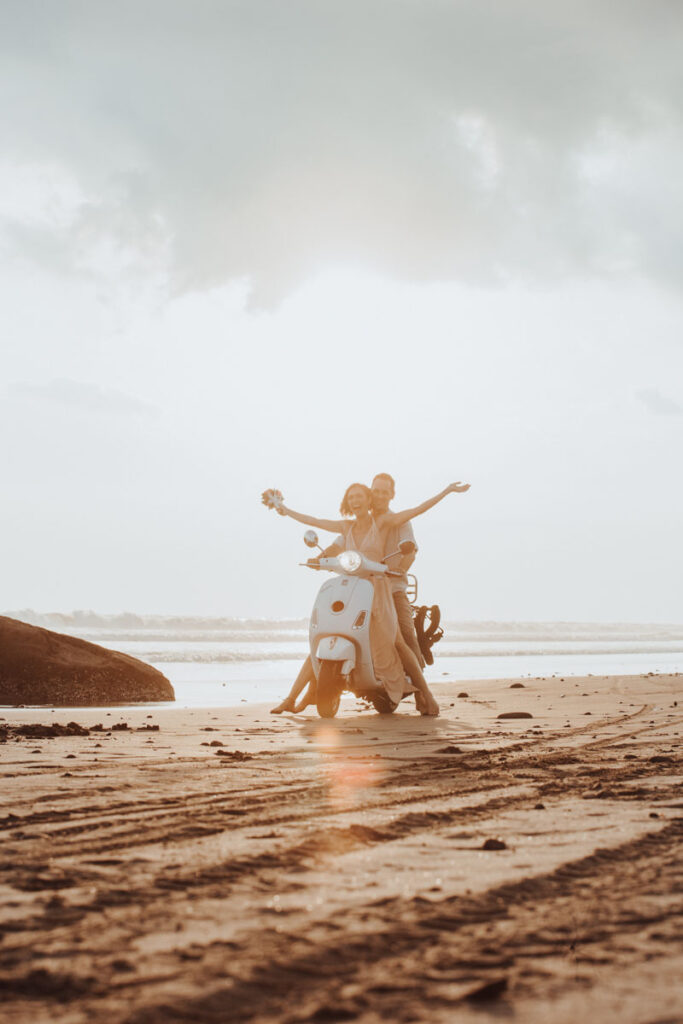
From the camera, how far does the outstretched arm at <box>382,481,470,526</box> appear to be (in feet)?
25.5

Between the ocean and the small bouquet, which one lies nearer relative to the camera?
the small bouquet

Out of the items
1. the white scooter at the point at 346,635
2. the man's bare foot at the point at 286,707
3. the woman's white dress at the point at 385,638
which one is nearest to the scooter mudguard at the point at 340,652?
the white scooter at the point at 346,635

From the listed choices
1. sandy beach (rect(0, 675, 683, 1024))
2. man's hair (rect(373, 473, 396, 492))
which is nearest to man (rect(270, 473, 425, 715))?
man's hair (rect(373, 473, 396, 492))

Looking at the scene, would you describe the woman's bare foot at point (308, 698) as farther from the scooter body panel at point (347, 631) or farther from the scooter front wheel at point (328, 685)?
the scooter front wheel at point (328, 685)

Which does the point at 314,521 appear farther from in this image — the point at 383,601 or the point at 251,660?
the point at 251,660

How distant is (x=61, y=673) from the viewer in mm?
9000

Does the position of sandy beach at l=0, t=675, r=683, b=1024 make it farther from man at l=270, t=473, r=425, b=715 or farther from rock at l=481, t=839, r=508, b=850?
man at l=270, t=473, r=425, b=715

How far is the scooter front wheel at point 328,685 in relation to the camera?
7.50m

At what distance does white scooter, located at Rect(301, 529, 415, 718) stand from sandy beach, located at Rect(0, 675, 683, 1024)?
2.91m

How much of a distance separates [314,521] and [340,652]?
1.54 m

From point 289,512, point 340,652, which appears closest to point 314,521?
point 289,512

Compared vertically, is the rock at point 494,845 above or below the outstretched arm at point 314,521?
below

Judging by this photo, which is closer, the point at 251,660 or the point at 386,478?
the point at 386,478

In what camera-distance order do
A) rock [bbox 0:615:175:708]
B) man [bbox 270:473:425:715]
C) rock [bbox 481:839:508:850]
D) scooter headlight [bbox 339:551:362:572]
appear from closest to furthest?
rock [bbox 481:839:508:850] → scooter headlight [bbox 339:551:362:572] → man [bbox 270:473:425:715] → rock [bbox 0:615:175:708]
